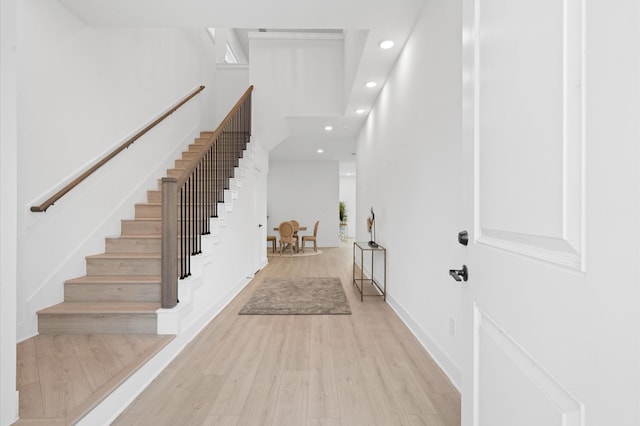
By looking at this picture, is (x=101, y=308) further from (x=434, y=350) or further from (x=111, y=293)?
(x=434, y=350)

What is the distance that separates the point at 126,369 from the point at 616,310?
239 centimetres

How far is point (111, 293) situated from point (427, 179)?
291cm

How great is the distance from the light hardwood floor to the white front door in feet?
3.51

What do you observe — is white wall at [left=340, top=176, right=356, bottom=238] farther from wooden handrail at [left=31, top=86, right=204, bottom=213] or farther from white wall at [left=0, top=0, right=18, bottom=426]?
white wall at [left=0, top=0, right=18, bottom=426]

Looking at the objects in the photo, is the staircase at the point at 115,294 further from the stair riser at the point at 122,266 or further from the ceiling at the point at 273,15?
the ceiling at the point at 273,15

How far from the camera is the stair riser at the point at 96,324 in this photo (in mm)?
2543

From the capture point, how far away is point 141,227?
3.62 metres

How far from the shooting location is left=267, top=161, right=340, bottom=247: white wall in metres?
Result: 10.3

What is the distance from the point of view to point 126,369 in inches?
78.1

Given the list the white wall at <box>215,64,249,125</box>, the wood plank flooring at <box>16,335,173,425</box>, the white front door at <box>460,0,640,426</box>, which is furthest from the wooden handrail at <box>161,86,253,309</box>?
the white front door at <box>460,0,640,426</box>

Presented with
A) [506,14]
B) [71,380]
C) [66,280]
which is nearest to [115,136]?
[66,280]

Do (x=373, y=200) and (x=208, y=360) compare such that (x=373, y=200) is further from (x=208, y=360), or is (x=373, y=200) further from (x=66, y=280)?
(x=66, y=280)

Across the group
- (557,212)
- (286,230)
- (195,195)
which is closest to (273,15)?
(195,195)

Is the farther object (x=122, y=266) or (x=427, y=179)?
(x=122, y=266)
